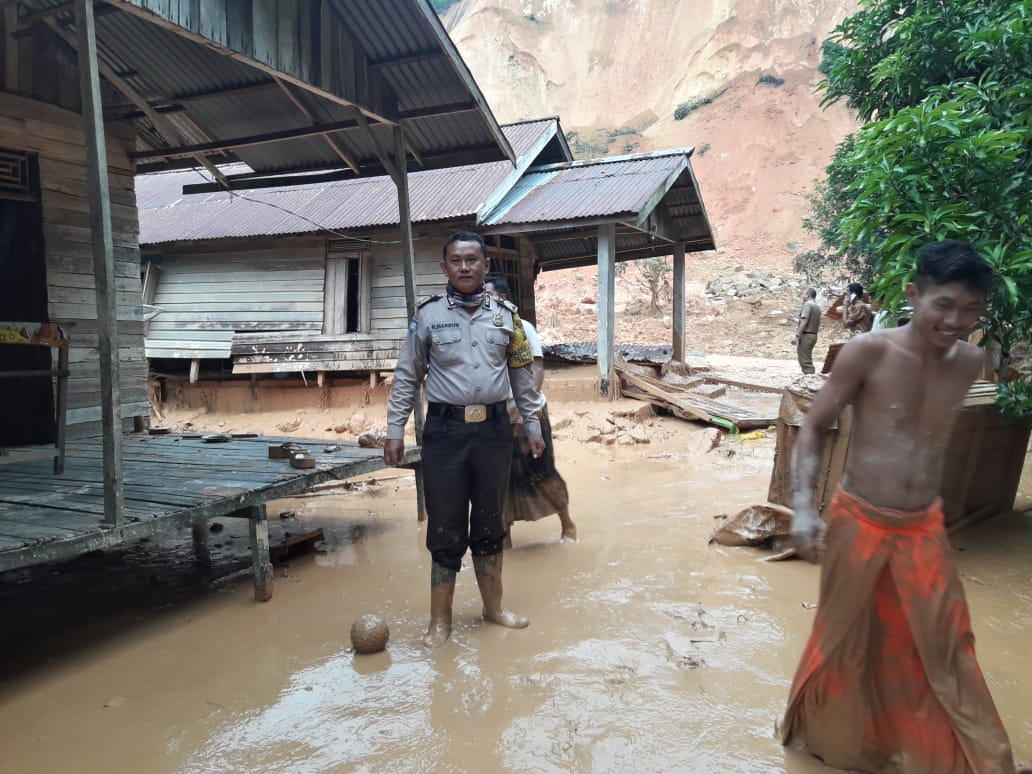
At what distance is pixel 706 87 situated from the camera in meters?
45.4

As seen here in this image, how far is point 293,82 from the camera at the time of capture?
4680 millimetres

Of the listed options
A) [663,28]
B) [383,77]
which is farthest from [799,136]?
[383,77]

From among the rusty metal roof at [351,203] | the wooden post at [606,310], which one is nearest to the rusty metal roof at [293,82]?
the rusty metal roof at [351,203]

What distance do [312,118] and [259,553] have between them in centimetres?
353

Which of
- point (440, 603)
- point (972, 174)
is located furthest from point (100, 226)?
point (972, 174)

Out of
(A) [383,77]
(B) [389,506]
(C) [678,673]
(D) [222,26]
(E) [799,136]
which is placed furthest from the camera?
(E) [799,136]

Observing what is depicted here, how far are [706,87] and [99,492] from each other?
48.3 meters

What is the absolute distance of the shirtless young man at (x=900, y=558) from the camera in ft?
6.80

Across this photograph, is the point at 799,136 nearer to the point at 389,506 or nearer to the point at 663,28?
the point at 663,28

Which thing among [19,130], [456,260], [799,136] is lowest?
[456,260]

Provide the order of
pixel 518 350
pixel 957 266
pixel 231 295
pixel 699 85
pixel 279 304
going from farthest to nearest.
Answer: pixel 699 85
pixel 231 295
pixel 279 304
pixel 518 350
pixel 957 266

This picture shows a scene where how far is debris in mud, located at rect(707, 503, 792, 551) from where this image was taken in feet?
15.4

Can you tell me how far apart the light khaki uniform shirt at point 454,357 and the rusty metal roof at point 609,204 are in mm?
7033

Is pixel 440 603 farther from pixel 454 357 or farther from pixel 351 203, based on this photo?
pixel 351 203
